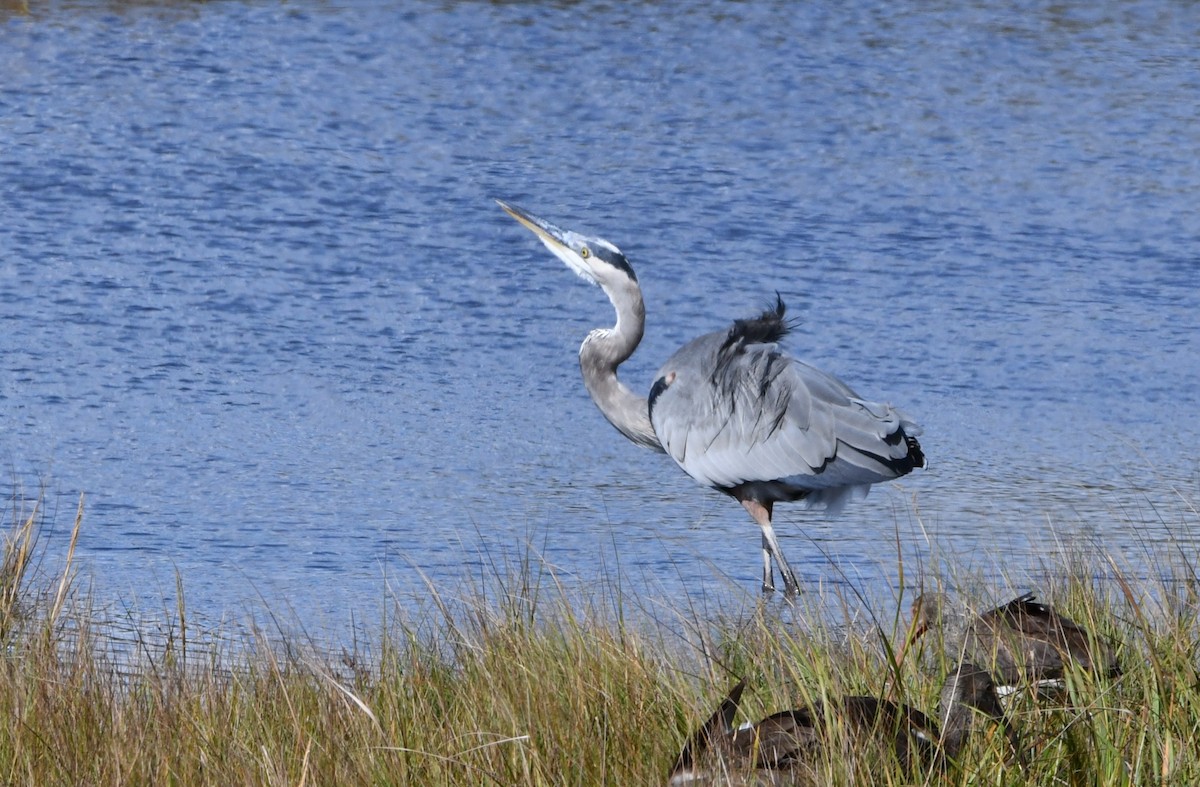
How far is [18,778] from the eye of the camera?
11.0 feet

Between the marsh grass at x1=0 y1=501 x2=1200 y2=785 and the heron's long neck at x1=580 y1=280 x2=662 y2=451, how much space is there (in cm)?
243

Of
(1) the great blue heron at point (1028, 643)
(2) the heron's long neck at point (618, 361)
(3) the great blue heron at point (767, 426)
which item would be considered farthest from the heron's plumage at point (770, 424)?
(1) the great blue heron at point (1028, 643)

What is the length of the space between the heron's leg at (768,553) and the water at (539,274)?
0.19 m

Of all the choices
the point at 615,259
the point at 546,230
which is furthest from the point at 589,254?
the point at 546,230

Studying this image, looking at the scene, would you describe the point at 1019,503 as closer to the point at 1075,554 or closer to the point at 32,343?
the point at 1075,554

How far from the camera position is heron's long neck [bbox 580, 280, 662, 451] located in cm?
678

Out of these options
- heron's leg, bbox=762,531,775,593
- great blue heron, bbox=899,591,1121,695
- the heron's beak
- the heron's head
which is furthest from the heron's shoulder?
great blue heron, bbox=899,591,1121,695

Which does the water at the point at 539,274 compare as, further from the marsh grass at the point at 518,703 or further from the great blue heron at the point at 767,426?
the marsh grass at the point at 518,703

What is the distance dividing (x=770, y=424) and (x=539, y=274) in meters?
4.18

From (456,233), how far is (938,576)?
7138mm

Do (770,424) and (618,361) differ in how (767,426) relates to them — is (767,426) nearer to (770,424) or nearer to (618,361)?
(770,424)

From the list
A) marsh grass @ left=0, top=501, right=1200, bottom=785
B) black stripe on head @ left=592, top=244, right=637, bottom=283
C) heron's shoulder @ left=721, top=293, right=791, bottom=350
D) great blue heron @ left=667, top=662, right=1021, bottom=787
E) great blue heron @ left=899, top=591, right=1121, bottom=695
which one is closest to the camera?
great blue heron @ left=667, top=662, right=1021, bottom=787

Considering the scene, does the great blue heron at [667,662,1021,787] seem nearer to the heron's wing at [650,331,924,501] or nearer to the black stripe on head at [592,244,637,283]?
the heron's wing at [650,331,924,501]

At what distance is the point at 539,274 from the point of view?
10.3 metres
